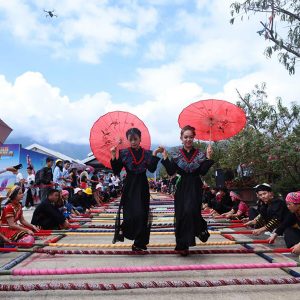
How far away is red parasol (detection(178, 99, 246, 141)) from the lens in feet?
21.8

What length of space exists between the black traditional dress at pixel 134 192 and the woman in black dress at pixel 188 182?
0.96 feet

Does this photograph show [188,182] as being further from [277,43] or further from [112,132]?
[277,43]

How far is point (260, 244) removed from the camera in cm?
544

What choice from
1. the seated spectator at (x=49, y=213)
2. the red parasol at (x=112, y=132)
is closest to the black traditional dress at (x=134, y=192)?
the red parasol at (x=112, y=132)

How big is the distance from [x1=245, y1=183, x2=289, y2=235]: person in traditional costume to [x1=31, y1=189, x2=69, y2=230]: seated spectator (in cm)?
348

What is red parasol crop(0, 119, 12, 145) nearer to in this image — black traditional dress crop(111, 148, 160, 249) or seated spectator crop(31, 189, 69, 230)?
seated spectator crop(31, 189, 69, 230)

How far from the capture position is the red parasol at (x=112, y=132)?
602 centimetres

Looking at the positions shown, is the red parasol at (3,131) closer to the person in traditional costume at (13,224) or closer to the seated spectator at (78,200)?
the person in traditional costume at (13,224)

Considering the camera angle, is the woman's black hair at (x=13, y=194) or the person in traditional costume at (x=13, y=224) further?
the woman's black hair at (x=13, y=194)

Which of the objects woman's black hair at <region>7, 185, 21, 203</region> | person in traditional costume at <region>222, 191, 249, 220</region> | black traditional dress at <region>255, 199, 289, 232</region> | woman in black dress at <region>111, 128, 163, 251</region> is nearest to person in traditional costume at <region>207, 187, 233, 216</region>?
person in traditional costume at <region>222, 191, 249, 220</region>

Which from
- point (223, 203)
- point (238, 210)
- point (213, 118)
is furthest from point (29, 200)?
point (213, 118)

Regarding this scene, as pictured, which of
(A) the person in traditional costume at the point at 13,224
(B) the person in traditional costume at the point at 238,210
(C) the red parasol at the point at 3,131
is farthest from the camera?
(B) the person in traditional costume at the point at 238,210

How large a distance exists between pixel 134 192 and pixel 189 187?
28.2 inches

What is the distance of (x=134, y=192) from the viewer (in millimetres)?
4949
